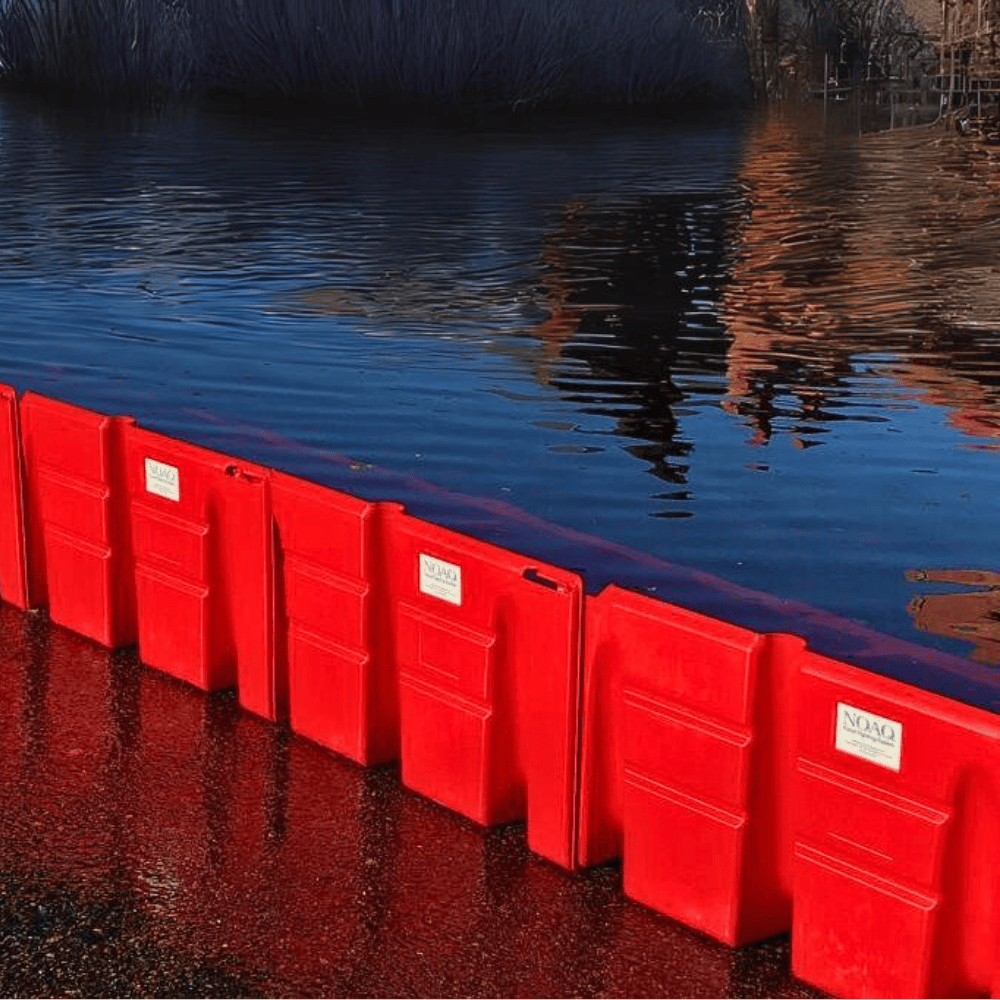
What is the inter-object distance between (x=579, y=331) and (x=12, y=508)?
9.88 meters

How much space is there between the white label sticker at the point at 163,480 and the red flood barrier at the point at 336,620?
62cm

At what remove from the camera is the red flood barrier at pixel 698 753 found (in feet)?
20.3

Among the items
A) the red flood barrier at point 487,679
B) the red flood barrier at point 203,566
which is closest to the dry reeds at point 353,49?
the red flood barrier at point 203,566

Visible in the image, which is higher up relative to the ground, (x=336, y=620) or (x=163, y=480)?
(x=163, y=480)

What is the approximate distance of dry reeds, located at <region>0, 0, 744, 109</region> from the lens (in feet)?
132

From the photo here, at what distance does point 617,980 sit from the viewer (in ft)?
20.1

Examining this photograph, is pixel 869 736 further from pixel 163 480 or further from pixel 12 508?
pixel 12 508

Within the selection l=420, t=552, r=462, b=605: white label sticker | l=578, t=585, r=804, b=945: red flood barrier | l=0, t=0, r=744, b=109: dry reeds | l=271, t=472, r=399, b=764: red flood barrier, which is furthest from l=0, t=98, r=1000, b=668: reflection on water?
l=0, t=0, r=744, b=109: dry reeds

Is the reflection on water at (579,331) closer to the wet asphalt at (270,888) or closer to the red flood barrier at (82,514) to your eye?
the red flood barrier at (82,514)

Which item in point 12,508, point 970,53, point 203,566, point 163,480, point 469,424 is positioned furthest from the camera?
→ point 970,53

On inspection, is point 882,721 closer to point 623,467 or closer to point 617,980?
point 617,980

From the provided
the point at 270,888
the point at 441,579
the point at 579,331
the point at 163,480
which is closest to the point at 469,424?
the point at 579,331

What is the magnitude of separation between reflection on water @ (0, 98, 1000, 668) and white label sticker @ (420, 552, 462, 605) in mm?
3593

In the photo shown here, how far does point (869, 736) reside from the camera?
19.1ft
